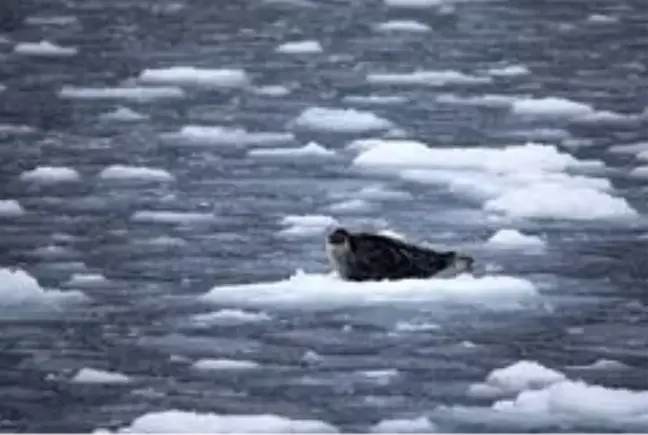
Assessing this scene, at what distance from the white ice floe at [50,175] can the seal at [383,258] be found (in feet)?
5.59

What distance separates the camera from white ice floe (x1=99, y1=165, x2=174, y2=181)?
23.7 feet

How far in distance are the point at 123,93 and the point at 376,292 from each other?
327cm

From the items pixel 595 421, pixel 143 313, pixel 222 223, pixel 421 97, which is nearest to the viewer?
pixel 595 421

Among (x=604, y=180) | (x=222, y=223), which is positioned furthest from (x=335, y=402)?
(x=604, y=180)

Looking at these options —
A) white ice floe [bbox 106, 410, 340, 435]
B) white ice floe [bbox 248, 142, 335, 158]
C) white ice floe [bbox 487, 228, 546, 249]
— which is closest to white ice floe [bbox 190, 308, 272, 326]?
white ice floe [bbox 106, 410, 340, 435]

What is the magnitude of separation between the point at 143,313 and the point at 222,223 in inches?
40.6

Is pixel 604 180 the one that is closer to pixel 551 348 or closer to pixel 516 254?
pixel 516 254

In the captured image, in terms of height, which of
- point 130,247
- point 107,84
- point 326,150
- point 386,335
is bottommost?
point 386,335

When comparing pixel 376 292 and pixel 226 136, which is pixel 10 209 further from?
pixel 376 292

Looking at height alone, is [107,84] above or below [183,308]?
above

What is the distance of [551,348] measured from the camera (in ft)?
17.3

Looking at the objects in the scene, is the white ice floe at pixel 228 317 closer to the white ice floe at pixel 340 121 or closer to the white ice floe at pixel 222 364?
the white ice floe at pixel 222 364

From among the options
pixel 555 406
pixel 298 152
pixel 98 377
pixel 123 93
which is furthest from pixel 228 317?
pixel 123 93

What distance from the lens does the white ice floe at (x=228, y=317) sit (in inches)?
217
